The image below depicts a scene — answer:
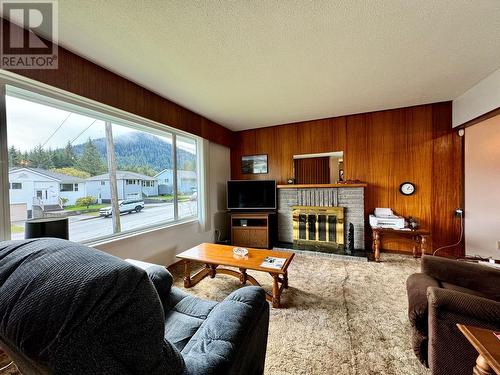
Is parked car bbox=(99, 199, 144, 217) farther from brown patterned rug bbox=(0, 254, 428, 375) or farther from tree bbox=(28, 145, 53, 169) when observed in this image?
brown patterned rug bbox=(0, 254, 428, 375)

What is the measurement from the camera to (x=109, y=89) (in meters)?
2.08

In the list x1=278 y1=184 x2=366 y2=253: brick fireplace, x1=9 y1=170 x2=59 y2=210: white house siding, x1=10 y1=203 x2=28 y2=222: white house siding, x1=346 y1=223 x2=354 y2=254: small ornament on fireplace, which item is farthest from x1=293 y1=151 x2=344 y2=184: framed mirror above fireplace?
x1=10 y1=203 x2=28 y2=222: white house siding

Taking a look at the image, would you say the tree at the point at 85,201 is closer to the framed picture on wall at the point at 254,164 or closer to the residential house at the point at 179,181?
the residential house at the point at 179,181

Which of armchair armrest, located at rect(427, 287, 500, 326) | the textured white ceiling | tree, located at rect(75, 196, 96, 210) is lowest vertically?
armchair armrest, located at rect(427, 287, 500, 326)

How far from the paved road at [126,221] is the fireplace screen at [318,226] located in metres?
1.95

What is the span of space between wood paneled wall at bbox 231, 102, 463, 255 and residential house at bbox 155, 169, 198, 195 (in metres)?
2.14

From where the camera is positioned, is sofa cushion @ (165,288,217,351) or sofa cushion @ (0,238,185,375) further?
sofa cushion @ (165,288,217,351)

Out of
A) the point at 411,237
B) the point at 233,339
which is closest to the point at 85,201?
the point at 233,339

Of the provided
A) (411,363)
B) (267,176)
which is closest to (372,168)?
(267,176)

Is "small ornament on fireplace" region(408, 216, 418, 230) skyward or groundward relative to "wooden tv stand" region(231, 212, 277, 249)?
skyward

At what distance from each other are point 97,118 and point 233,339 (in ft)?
8.37

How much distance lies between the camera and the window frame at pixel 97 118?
4.99 feet

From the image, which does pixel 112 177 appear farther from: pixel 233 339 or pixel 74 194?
pixel 233 339

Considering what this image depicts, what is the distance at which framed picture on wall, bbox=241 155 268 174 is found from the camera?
13.9ft
